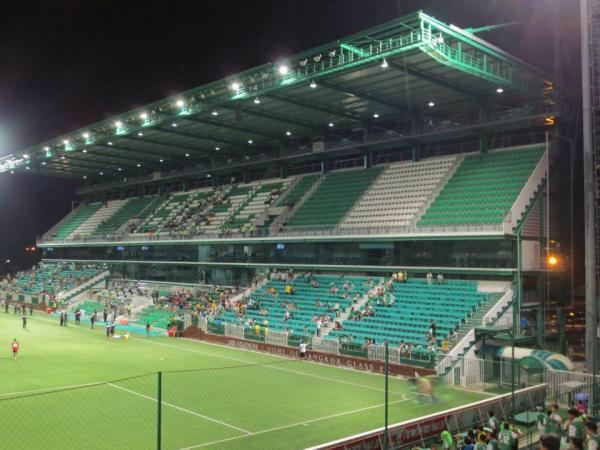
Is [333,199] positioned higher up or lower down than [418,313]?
higher up

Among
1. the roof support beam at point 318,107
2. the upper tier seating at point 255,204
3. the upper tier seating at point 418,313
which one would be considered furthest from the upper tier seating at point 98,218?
the upper tier seating at point 418,313

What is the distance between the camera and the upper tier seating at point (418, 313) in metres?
29.7

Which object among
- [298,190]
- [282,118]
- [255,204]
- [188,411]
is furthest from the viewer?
[255,204]

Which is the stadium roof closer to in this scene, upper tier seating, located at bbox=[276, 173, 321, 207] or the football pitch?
Result: upper tier seating, located at bbox=[276, 173, 321, 207]

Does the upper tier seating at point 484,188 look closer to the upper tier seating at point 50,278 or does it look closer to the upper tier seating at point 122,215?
the upper tier seating at point 122,215

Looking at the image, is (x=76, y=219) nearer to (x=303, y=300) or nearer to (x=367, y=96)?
(x=303, y=300)

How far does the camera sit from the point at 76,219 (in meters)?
76.4

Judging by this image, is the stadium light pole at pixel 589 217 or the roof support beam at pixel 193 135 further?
the roof support beam at pixel 193 135

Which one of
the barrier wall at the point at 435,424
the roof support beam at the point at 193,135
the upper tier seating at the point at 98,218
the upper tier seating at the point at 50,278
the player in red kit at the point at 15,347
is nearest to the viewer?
the barrier wall at the point at 435,424

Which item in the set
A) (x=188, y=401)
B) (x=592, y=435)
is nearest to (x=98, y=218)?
(x=188, y=401)

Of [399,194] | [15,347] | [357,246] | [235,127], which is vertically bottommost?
[15,347]

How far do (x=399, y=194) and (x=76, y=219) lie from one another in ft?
169

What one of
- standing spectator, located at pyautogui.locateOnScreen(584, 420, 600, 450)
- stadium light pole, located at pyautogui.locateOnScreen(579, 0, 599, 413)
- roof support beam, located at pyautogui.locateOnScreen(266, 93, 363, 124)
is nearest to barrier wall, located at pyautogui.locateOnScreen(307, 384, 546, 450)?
stadium light pole, located at pyautogui.locateOnScreen(579, 0, 599, 413)

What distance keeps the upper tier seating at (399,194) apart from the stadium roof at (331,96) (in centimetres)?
351
